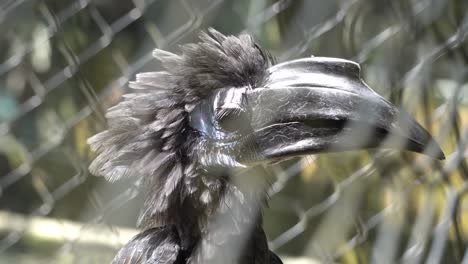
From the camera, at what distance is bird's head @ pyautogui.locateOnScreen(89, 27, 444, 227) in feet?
3.34

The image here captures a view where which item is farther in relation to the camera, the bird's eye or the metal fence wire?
the metal fence wire

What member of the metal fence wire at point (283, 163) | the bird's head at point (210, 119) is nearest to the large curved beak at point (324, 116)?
the bird's head at point (210, 119)

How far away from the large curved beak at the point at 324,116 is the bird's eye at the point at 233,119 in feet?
0.04

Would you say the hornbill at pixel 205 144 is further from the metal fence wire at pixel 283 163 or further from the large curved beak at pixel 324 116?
the metal fence wire at pixel 283 163

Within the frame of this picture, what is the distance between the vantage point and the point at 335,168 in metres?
1.73

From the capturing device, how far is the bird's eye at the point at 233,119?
109 cm

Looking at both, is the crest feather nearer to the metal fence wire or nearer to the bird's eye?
the bird's eye

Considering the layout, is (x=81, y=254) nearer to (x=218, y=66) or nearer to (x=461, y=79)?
(x=218, y=66)

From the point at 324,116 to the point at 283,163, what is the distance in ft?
2.42

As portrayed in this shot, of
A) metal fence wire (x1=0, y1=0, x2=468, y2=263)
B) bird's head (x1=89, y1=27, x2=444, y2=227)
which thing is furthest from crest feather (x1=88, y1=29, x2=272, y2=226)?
metal fence wire (x1=0, y1=0, x2=468, y2=263)

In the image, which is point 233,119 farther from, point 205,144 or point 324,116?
point 324,116

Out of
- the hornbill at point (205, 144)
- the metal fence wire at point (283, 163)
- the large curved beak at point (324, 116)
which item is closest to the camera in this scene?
the large curved beak at point (324, 116)

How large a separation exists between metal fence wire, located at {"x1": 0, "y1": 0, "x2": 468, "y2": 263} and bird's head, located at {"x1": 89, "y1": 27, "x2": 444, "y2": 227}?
24 centimetres

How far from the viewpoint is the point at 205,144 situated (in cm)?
110
